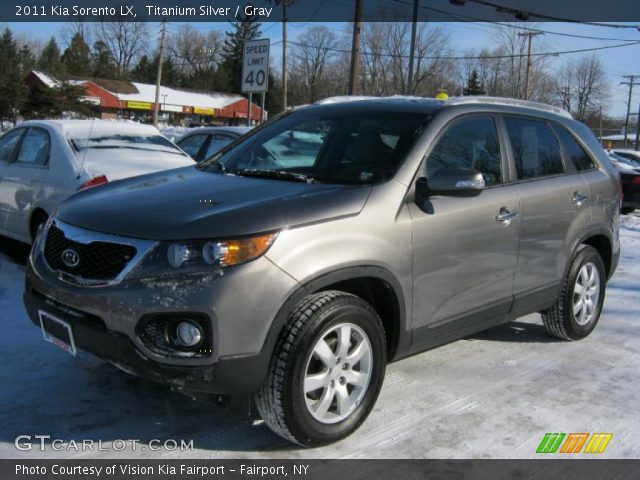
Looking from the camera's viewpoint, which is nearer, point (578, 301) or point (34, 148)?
point (578, 301)

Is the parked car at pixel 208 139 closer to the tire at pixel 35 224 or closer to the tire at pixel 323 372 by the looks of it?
the tire at pixel 35 224

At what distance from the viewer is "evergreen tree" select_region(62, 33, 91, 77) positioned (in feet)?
235

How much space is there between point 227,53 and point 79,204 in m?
84.2

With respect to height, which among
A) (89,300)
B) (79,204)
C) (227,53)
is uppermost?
(227,53)

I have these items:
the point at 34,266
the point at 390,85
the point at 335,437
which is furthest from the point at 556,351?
the point at 390,85

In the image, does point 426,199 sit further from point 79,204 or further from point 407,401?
point 79,204

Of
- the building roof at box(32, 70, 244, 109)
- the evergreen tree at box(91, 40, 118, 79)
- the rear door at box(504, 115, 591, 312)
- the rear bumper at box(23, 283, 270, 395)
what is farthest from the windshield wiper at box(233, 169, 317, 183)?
the evergreen tree at box(91, 40, 118, 79)

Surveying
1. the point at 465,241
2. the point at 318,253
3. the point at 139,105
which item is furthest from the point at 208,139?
the point at 139,105

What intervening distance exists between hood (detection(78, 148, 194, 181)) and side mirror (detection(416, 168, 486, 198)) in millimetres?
3547

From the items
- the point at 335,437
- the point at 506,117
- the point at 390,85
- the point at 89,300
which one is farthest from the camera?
the point at 390,85

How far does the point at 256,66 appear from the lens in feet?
35.3

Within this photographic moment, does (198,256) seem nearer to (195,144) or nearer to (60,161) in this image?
(60,161)

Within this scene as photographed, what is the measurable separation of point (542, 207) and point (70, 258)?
3.03 m

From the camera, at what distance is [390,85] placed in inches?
1997
